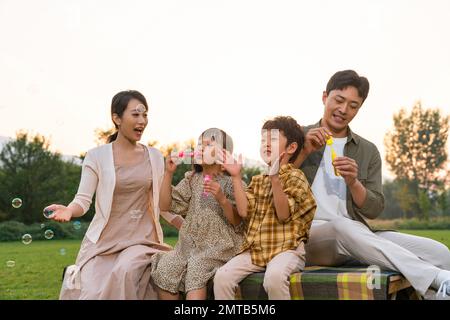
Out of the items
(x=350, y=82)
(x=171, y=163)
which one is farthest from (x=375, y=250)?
(x=171, y=163)

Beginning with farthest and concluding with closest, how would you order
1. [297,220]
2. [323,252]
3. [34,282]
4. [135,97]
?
[34,282]
[135,97]
[323,252]
[297,220]

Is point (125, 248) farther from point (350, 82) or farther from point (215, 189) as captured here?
point (350, 82)

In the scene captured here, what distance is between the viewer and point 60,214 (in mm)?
3689

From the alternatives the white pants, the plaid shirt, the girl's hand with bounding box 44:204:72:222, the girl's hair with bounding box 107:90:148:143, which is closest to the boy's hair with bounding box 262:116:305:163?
the plaid shirt

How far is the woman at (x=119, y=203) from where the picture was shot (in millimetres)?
3738

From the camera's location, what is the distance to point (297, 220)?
3438mm

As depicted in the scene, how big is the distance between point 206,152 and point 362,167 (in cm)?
106

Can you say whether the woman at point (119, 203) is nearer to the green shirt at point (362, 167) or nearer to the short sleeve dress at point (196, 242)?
the short sleeve dress at point (196, 242)

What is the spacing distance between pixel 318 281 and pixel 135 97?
1.59 m

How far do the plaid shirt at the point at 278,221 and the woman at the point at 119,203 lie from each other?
59 centimetres

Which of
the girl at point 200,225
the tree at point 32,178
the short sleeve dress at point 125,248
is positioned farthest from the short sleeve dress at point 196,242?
the tree at point 32,178

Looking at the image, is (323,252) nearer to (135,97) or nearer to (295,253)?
(295,253)
